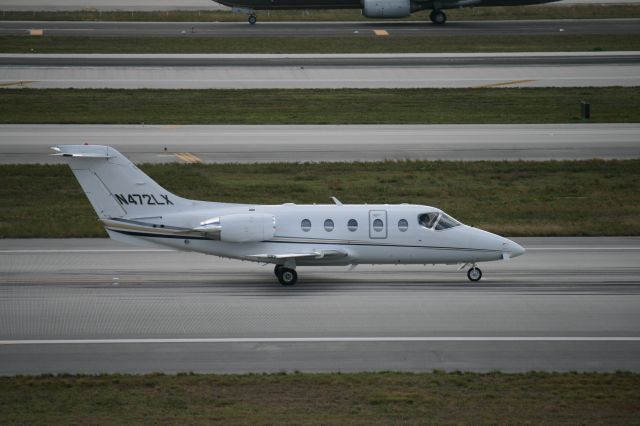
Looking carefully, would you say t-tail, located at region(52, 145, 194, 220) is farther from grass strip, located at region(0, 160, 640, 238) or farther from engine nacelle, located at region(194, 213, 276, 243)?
grass strip, located at region(0, 160, 640, 238)

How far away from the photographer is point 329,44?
83625mm

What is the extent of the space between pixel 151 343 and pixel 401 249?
Result: 28.4ft

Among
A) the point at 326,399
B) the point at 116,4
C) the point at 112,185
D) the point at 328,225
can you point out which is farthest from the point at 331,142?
the point at 116,4

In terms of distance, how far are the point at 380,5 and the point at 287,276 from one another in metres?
64.7

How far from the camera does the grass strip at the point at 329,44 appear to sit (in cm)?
8088

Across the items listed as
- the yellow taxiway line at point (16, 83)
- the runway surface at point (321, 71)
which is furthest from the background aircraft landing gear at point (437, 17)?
the yellow taxiway line at point (16, 83)

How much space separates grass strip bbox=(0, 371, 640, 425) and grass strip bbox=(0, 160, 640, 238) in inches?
625

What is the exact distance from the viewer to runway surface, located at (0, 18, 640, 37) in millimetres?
89625

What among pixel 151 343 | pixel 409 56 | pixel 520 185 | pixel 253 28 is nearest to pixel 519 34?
pixel 409 56

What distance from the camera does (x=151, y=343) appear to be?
2417 cm

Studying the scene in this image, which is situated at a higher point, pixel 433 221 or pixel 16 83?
pixel 16 83

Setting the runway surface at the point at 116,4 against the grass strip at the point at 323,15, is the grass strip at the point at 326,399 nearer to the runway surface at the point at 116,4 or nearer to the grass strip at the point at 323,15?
the grass strip at the point at 323,15

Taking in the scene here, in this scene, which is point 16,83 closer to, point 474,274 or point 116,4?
point 474,274

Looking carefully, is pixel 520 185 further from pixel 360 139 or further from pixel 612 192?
pixel 360 139
